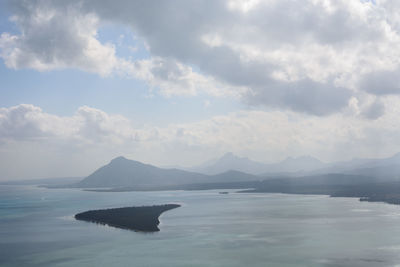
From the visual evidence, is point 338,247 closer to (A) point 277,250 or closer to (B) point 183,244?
(A) point 277,250

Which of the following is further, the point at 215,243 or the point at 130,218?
the point at 130,218

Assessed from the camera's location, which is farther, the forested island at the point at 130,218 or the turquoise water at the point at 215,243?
the forested island at the point at 130,218

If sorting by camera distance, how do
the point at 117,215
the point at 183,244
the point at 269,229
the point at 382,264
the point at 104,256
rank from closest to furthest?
the point at 382,264
the point at 104,256
the point at 183,244
the point at 269,229
the point at 117,215

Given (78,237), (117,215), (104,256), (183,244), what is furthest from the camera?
Result: (117,215)

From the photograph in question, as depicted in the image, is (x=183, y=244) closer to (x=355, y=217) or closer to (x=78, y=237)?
(x=78, y=237)

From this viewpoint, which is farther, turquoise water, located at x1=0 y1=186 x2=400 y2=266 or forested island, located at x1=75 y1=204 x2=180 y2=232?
forested island, located at x1=75 y1=204 x2=180 y2=232

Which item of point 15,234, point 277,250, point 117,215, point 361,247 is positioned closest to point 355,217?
point 361,247

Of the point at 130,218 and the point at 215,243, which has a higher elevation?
the point at 130,218

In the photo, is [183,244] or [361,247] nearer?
[361,247]
